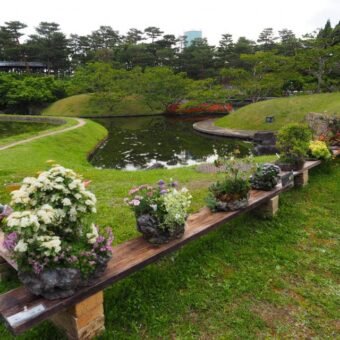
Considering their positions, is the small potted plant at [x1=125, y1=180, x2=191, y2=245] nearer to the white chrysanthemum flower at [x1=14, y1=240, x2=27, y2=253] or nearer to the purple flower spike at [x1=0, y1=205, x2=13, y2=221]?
the white chrysanthemum flower at [x1=14, y1=240, x2=27, y2=253]

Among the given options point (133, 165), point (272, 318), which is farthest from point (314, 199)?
point (133, 165)

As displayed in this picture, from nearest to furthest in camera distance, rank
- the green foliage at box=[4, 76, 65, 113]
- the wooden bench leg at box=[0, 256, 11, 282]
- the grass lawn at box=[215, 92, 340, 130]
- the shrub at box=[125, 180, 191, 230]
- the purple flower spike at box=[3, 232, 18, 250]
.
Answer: the purple flower spike at box=[3, 232, 18, 250]
the shrub at box=[125, 180, 191, 230]
the wooden bench leg at box=[0, 256, 11, 282]
the grass lawn at box=[215, 92, 340, 130]
the green foliage at box=[4, 76, 65, 113]

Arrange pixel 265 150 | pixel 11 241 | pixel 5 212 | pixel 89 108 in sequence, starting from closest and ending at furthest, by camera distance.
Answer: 1. pixel 11 241
2. pixel 5 212
3. pixel 265 150
4. pixel 89 108

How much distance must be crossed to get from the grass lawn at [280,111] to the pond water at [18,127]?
61.8 ft

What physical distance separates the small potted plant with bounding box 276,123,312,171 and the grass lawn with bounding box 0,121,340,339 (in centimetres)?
91

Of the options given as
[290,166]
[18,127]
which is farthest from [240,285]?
[18,127]

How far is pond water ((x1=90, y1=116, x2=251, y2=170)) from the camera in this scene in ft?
62.4

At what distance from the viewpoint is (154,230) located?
3781mm

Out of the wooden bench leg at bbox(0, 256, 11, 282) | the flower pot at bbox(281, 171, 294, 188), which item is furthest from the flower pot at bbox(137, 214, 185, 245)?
the flower pot at bbox(281, 171, 294, 188)

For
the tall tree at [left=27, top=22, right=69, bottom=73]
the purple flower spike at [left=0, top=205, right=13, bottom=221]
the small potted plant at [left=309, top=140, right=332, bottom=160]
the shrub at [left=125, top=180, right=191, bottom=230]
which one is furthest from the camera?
the tall tree at [left=27, top=22, right=69, bottom=73]

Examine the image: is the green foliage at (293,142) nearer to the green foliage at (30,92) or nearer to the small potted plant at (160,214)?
the small potted plant at (160,214)

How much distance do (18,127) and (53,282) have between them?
34166mm

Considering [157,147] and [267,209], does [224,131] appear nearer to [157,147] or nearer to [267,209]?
[157,147]

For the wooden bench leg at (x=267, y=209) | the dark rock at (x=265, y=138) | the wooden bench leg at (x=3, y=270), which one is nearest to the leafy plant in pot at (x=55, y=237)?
the wooden bench leg at (x=3, y=270)
